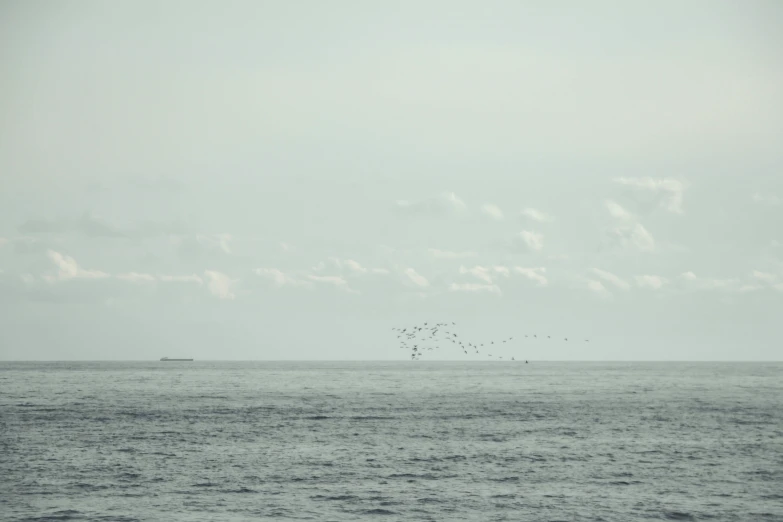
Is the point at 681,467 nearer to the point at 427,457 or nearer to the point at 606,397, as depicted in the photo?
the point at 427,457

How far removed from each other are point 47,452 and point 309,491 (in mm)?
30399

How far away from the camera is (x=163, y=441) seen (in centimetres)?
7825

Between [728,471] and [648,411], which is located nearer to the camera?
[728,471]

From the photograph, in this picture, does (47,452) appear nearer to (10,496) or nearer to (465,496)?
(10,496)

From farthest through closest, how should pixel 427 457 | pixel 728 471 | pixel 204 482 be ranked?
pixel 427 457
pixel 728 471
pixel 204 482

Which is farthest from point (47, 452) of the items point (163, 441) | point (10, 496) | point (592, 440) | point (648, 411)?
point (648, 411)

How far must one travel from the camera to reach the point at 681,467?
64.8m

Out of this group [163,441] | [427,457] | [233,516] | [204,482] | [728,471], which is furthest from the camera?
[163,441]

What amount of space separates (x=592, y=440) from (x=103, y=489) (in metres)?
49.9

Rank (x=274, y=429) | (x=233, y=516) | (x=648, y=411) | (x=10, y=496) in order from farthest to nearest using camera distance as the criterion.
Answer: (x=648, y=411), (x=274, y=429), (x=10, y=496), (x=233, y=516)

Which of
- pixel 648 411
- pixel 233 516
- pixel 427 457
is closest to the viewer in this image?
pixel 233 516

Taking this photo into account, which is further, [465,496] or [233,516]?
[465,496]

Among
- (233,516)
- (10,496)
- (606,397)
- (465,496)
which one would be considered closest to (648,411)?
(606,397)

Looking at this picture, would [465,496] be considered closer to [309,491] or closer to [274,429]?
[309,491]
